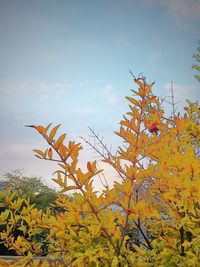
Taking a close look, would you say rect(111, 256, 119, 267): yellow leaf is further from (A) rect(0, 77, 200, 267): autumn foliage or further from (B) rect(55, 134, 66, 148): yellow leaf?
(B) rect(55, 134, 66, 148): yellow leaf

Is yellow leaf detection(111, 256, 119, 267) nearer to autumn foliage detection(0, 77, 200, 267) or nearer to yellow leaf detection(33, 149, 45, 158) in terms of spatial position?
autumn foliage detection(0, 77, 200, 267)

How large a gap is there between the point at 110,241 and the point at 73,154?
2.03ft

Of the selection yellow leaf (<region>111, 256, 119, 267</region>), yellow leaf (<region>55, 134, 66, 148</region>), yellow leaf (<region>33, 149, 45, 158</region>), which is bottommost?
yellow leaf (<region>111, 256, 119, 267</region>)

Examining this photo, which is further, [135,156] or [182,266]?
[182,266]

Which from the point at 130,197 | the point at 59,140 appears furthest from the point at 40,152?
the point at 130,197

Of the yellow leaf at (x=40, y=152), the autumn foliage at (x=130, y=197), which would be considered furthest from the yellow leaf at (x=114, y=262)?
the yellow leaf at (x=40, y=152)

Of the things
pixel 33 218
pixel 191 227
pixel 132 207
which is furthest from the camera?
pixel 33 218

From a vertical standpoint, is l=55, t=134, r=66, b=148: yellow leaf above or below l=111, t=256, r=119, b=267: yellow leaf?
above

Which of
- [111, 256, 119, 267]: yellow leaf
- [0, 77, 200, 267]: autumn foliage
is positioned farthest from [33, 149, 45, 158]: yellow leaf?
[111, 256, 119, 267]: yellow leaf

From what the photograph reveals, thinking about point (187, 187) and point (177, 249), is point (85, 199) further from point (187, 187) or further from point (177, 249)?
point (177, 249)

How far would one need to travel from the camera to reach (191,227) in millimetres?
2295

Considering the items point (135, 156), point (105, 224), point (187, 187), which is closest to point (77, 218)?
point (105, 224)

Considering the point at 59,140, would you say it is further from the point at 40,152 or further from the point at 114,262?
the point at 114,262

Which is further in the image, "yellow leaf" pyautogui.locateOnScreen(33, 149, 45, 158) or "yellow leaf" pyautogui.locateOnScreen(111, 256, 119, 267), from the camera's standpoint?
"yellow leaf" pyautogui.locateOnScreen(111, 256, 119, 267)
